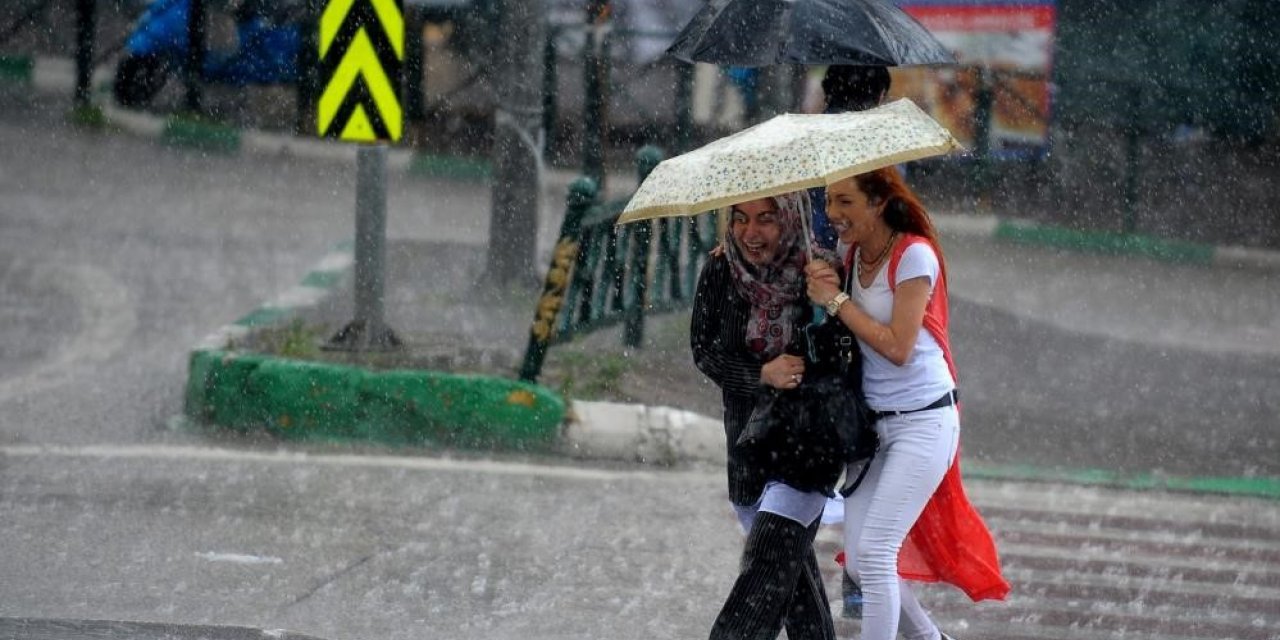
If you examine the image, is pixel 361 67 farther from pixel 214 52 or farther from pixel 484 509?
pixel 214 52

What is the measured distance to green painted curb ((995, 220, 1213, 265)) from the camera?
1495 centimetres

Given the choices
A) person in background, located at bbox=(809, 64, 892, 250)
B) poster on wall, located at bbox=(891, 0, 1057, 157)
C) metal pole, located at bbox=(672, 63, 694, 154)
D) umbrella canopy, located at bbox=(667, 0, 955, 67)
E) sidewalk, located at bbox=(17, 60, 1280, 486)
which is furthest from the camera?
metal pole, located at bbox=(672, 63, 694, 154)

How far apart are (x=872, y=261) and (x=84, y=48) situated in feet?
45.5

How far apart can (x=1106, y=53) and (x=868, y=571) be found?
1153cm

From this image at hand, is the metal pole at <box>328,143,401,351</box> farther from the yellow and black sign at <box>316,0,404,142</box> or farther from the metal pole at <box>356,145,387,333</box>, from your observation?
the yellow and black sign at <box>316,0,404,142</box>

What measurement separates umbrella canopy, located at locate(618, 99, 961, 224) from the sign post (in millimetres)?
4317

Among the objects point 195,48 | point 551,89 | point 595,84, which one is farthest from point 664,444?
point 195,48

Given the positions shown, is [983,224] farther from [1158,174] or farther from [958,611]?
[958,611]

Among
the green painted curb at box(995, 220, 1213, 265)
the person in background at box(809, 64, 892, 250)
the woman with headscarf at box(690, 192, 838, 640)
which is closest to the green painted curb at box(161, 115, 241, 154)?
the green painted curb at box(995, 220, 1213, 265)

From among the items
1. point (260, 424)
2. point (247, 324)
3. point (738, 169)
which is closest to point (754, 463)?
point (738, 169)

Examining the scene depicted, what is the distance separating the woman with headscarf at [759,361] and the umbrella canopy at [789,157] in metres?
0.15

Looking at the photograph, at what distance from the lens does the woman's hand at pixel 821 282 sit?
4.56 m

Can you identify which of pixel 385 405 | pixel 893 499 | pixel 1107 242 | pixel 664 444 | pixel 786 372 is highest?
pixel 786 372

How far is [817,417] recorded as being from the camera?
4.56 m
